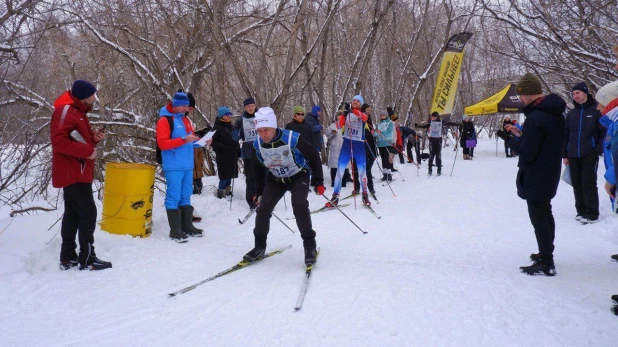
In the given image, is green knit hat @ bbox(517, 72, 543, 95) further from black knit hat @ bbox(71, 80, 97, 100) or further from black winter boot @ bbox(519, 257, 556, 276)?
black knit hat @ bbox(71, 80, 97, 100)

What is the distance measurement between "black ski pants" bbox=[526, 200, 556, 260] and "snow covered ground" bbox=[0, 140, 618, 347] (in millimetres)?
284

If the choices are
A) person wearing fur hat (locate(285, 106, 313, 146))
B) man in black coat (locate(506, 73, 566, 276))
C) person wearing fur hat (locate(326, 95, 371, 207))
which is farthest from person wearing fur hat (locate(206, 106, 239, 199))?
man in black coat (locate(506, 73, 566, 276))

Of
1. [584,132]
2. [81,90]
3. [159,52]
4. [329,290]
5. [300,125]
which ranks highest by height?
[159,52]

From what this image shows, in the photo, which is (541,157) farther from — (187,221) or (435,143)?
(435,143)

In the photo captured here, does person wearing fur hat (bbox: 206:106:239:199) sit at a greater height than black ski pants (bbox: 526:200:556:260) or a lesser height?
greater

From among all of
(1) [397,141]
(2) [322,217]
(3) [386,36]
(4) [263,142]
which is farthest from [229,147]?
(3) [386,36]

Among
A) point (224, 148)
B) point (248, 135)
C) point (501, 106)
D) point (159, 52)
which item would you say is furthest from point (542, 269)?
point (501, 106)

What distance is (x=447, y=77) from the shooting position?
1603 centimetres

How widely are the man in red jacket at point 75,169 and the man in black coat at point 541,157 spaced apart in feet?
14.6

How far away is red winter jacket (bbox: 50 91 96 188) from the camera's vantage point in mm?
4258

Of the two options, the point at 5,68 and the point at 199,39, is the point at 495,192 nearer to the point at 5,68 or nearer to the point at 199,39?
the point at 199,39

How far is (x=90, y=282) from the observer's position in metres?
4.19

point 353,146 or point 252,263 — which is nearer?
point 252,263

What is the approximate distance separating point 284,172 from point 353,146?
3688 mm
